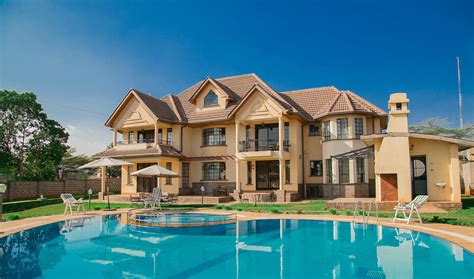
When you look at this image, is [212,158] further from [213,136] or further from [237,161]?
[237,161]

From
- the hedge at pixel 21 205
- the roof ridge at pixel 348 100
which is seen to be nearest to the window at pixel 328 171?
the roof ridge at pixel 348 100

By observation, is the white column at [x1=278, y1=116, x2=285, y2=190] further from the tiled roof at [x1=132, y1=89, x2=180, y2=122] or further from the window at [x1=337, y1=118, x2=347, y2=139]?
the tiled roof at [x1=132, y1=89, x2=180, y2=122]

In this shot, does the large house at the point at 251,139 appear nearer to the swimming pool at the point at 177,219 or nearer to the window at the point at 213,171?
the window at the point at 213,171

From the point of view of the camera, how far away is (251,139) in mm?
26188

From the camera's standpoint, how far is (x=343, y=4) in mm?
17719

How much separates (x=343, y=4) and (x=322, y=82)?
11.5m

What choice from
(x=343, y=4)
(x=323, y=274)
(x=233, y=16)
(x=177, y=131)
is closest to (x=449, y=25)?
(x=343, y=4)

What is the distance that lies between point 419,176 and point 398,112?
4.11 meters

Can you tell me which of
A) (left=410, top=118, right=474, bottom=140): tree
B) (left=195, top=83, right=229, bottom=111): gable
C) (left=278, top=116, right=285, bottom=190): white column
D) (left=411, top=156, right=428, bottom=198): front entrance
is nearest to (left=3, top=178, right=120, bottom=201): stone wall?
(left=195, top=83, right=229, bottom=111): gable

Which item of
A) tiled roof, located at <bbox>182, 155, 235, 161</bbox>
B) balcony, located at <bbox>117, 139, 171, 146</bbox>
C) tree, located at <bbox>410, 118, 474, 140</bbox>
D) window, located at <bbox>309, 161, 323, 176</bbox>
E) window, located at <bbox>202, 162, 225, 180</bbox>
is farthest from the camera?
tree, located at <bbox>410, 118, 474, 140</bbox>

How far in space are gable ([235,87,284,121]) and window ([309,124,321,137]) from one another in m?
3.52

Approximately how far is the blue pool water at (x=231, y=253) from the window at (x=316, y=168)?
1176 centimetres

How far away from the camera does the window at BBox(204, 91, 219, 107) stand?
28192mm

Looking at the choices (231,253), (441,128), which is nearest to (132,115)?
(231,253)
